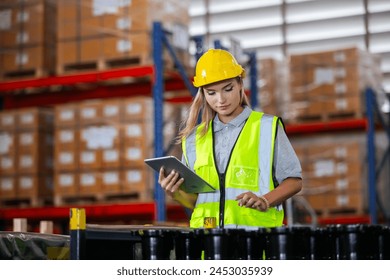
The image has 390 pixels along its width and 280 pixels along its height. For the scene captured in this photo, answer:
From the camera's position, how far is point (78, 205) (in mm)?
9430

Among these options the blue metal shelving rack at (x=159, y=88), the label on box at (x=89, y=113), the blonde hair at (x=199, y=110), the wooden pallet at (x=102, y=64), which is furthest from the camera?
the label on box at (x=89, y=113)

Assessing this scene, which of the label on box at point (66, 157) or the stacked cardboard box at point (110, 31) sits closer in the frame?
the stacked cardboard box at point (110, 31)

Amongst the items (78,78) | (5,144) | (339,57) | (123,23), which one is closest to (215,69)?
(123,23)

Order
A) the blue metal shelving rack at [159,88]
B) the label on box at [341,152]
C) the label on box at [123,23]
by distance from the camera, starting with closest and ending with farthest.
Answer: the blue metal shelving rack at [159,88]
the label on box at [123,23]
the label on box at [341,152]

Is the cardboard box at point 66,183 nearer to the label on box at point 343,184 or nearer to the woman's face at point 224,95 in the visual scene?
the label on box at point 343,184

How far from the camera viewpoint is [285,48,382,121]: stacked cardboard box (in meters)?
11.5

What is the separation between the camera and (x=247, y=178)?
10.5ft

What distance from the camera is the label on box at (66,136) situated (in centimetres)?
942

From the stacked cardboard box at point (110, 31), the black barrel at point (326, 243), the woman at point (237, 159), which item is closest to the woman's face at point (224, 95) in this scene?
the woman at point (237, 159)

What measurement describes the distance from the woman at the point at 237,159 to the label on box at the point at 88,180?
19.9 feet

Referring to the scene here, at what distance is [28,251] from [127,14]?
21.0 feet

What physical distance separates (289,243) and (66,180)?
725 cm
